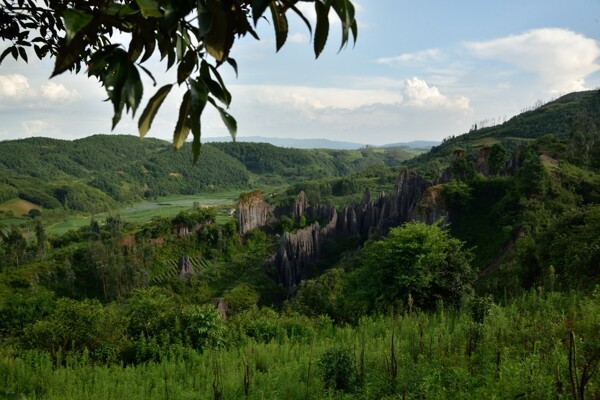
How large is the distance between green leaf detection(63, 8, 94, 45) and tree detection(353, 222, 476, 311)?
43.3 ft

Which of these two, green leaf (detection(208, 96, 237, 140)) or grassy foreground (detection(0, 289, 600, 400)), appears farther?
grassy foreground (detection(0, 289, 600, 400))

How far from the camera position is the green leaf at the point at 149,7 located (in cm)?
98

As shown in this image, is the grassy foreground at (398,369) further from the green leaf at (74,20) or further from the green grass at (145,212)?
the green grass at (145,212)

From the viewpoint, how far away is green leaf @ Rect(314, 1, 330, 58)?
1229 mm

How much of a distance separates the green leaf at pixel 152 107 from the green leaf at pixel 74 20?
0.23 metres

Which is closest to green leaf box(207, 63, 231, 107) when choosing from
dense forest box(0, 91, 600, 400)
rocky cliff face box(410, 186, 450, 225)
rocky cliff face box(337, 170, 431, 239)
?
dense forest box(0, 91, 600, 400)

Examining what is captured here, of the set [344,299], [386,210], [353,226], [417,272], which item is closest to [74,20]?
[417,272]

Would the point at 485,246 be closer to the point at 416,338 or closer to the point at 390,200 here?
the point at 390,200

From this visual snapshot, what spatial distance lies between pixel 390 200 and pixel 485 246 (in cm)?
2116

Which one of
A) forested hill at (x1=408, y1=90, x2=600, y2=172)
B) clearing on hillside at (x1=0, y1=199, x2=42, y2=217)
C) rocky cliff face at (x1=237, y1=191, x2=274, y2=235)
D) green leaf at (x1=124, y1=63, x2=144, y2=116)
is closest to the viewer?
green leaf at (x1=124, y1=63, x2=144, y2=116)

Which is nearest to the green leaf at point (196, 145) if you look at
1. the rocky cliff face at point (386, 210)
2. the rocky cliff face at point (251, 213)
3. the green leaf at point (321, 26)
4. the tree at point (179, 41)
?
the tree at point (179, 41)

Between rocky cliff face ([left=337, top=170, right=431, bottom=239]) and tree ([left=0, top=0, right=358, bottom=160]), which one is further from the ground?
tree ([left=0, top=0, right=358, bottom=160])

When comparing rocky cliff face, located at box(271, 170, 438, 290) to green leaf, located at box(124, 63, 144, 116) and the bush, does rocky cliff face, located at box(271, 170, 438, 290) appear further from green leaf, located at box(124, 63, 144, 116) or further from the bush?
green leaf, located at box(124, 63, 144, 116)

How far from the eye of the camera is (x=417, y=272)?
45.0ft
